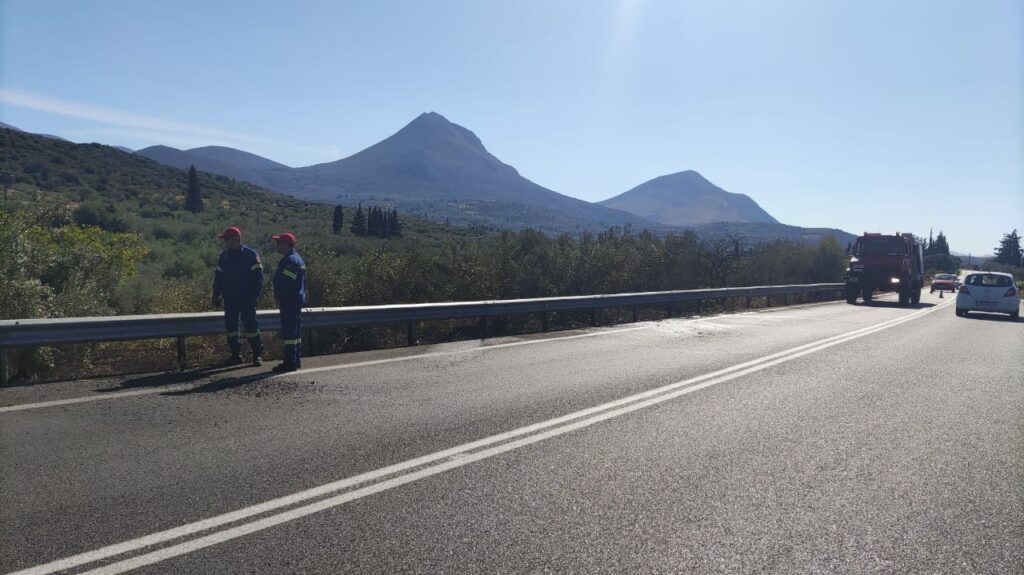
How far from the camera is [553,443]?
205 inches

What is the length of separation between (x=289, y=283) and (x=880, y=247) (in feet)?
81.7

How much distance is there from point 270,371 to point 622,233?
1939 cm

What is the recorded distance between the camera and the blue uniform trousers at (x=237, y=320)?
332 inches

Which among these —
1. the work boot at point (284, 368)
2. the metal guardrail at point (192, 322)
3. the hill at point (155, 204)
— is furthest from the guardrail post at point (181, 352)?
the hill at point (155, 204)

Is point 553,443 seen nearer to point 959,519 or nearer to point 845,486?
point 845,486

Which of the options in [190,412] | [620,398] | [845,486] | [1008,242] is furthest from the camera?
[1008,242]

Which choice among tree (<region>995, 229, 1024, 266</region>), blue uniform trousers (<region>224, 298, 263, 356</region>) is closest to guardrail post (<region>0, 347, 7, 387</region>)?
blue uniform trousers (<region>224, 298, 263, 356</region>)

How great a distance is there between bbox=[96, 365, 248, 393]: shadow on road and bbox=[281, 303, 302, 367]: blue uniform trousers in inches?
28.2

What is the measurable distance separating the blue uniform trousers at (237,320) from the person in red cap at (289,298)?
459 millimetres

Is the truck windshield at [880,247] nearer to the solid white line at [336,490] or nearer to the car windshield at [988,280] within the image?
the car windshield at [988,280]

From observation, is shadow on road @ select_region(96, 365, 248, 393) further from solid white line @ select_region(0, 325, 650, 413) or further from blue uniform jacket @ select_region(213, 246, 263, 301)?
blue uniform jacket @ select_region(213, 246, 263, 301)

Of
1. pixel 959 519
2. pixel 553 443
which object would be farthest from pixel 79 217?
pixel 959 519

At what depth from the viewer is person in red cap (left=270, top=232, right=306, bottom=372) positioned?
27.0ft

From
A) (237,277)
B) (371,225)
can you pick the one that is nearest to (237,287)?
(237,277)
